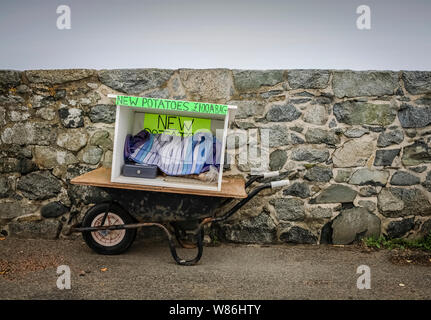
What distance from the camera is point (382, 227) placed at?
4230 mm

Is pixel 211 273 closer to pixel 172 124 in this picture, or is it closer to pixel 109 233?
pixel 109 233

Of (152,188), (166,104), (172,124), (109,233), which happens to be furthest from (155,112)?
(109,233)

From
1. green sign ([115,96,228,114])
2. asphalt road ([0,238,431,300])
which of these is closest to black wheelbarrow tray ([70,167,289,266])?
asphalt road ([0,238,431,300])

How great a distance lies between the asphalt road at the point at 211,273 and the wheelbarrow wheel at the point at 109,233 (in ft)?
0.31

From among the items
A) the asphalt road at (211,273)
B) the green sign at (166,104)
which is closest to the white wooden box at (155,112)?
the green sign at (166,104)

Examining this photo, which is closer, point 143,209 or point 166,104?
point 166,104

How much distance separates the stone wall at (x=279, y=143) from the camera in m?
4.09

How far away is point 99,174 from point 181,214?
91 centimetres

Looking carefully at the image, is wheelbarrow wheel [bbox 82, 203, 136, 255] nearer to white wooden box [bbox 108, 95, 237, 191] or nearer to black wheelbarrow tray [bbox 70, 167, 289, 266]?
black wheelbarrow tray [bbox 70, 167, 289, 266]

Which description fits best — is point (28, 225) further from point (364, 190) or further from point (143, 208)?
point (364, 190)

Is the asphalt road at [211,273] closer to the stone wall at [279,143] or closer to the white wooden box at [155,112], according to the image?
the stone wall at [279,143]

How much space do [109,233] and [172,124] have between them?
49.6 inches

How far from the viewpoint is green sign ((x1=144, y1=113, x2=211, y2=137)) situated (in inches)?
156

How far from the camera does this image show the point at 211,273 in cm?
336
